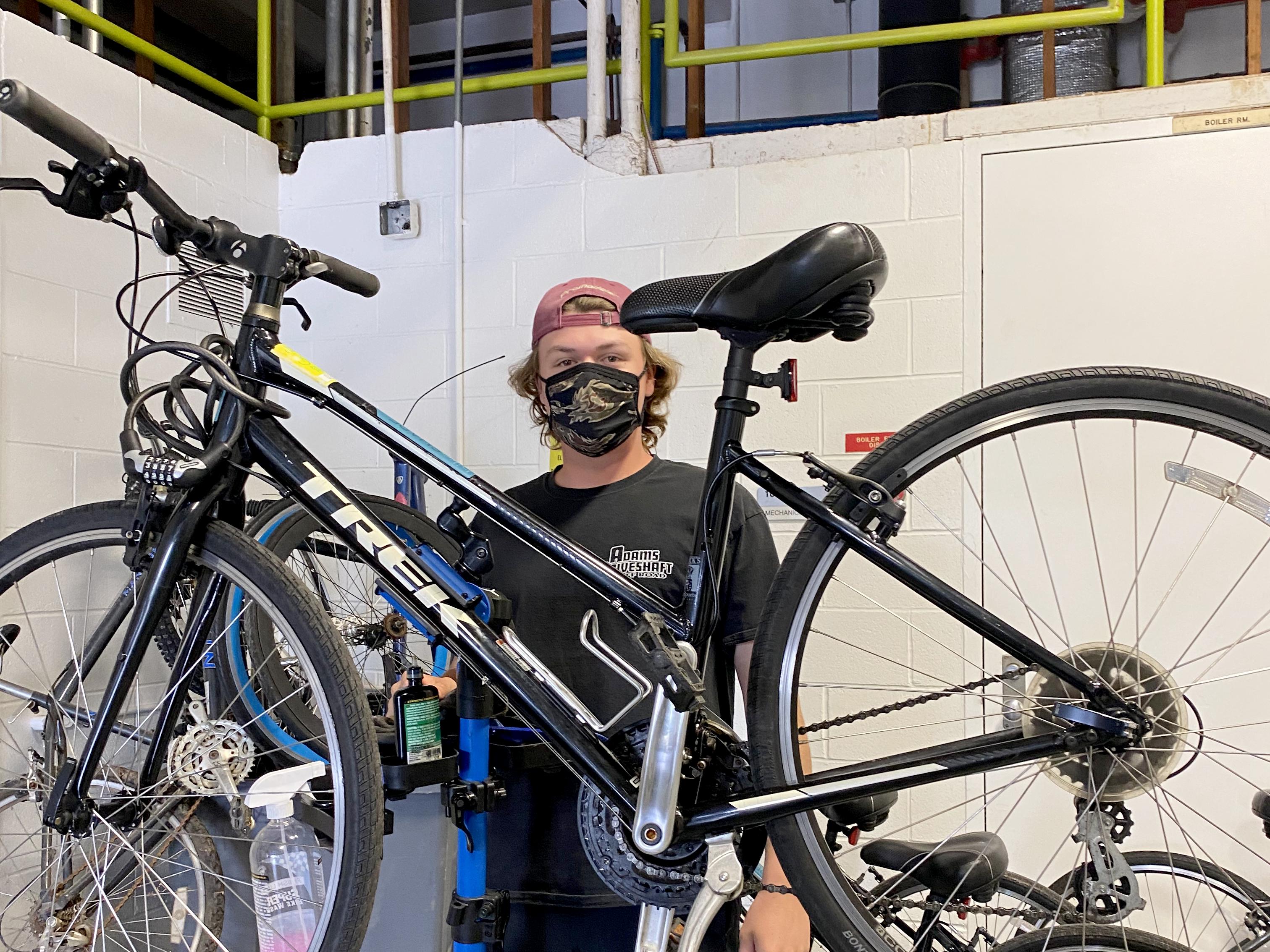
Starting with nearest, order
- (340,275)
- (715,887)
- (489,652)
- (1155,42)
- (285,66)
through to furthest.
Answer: (715,887) < (489,652) < (340,275) < (1155,42) < (285,66)

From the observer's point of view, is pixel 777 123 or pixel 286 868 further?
pixel 777 123

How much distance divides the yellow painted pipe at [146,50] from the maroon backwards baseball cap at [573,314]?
1.34 m

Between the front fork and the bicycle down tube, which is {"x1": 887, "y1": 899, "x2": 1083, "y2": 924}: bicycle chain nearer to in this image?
the bicycle down tube

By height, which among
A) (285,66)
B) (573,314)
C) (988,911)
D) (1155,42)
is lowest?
(988,911)

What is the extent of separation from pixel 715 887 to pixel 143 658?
81 centimetres

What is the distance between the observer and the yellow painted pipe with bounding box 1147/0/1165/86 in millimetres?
2090

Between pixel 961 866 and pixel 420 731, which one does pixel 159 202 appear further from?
pixel 961 866

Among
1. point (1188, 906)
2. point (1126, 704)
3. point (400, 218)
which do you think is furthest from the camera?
point (400, 218)

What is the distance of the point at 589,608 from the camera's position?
1533 mm

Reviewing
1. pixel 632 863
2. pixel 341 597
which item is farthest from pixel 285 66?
pixel 632 863

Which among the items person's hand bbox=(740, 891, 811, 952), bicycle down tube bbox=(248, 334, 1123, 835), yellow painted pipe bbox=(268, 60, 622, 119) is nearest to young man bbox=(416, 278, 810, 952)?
person's hand bbox=(740, 891, 811, 952)

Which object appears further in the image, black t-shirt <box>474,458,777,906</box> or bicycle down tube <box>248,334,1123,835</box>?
black t-shirt <box>474,458,777,906</box>

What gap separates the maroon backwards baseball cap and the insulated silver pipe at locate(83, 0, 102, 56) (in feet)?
4.47

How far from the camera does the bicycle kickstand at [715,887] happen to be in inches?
43.7
